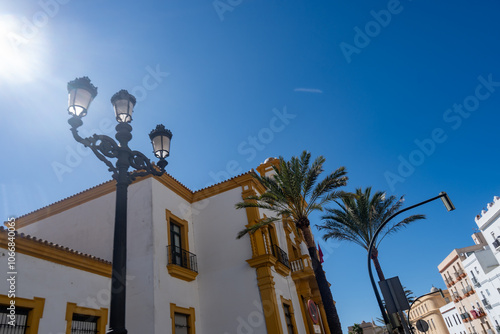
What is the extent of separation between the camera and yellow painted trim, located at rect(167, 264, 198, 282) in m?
12.0

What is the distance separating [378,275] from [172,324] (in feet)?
38.6

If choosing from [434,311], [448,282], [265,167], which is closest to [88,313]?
[265,167]

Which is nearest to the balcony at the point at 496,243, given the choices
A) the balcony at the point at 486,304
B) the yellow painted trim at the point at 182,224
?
the balcony at the point at 486,304

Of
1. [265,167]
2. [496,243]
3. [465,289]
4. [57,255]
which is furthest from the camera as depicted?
[465,289]

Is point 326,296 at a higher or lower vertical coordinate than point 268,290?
lower

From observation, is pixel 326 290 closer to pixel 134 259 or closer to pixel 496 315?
pixel 134 259

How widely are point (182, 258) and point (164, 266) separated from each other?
1.55 meters

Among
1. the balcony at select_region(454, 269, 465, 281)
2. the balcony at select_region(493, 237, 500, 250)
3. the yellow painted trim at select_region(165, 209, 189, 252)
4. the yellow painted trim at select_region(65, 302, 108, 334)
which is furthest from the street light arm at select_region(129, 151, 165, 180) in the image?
the balcony at select_region(454, 269, 465, 281)

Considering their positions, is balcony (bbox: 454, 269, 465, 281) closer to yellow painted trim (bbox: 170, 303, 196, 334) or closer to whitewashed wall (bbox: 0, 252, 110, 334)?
yellow painted trim (bbox: 170, 303, 196, 334)

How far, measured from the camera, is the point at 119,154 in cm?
493

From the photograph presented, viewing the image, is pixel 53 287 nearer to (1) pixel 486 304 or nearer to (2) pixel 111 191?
(2) pixel 111 191

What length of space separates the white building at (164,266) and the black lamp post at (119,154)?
16.7ft

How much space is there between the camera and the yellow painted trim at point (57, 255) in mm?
8289

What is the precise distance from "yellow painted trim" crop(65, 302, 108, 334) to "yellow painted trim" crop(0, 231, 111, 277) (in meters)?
1.14
